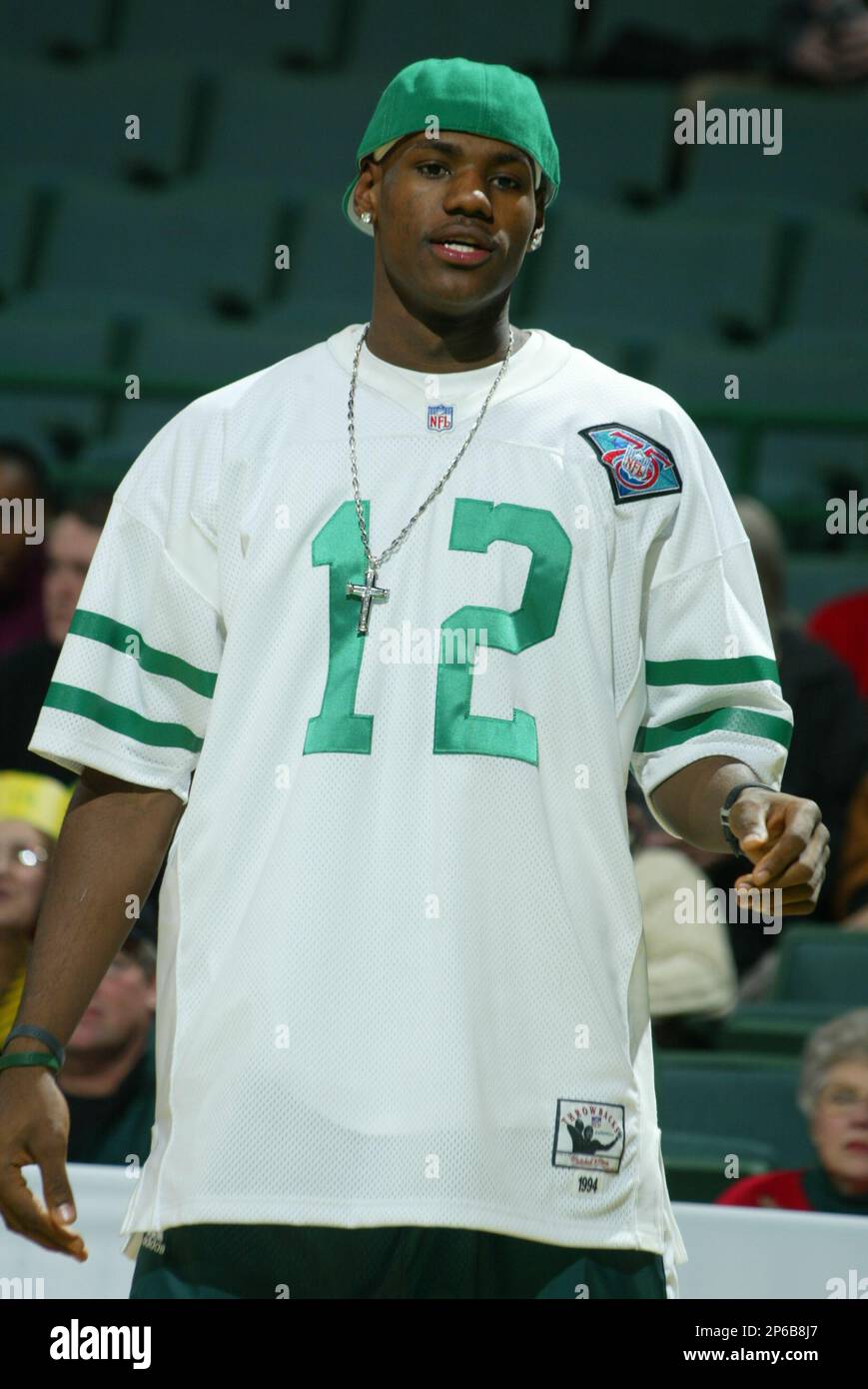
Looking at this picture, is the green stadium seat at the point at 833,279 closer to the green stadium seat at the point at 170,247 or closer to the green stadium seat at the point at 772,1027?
the green stadium seat at the point at 170,247

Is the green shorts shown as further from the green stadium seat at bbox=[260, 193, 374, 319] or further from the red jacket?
the green stadium seat at bbox=[260, 193, 374, 319]

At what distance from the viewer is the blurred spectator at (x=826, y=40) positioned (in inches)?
276

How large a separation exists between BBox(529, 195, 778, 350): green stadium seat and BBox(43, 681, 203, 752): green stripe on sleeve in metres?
4.74

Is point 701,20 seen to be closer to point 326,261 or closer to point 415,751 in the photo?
point 326,261

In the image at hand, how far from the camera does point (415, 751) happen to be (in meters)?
1.78

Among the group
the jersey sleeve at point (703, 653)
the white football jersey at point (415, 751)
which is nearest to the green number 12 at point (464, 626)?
the white football jersey at point (415, 751)

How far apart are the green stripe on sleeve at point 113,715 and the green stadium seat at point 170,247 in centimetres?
504

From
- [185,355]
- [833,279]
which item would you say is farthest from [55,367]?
[833,279]

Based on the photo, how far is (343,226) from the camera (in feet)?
22.3

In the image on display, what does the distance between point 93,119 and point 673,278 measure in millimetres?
2184

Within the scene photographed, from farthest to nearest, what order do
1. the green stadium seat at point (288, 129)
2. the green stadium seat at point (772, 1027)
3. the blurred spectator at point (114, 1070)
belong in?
the green stadium seat at point (288, 129) < the green stadium seat at point (772, 1027) < the blurred spectator at point (114, 1070)

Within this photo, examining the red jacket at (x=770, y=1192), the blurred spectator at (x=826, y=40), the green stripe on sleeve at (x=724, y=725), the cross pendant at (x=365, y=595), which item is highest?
the blurred spectator at (x=826, y=40)

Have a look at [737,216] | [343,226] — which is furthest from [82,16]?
[737,216]

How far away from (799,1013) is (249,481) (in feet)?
7.75
